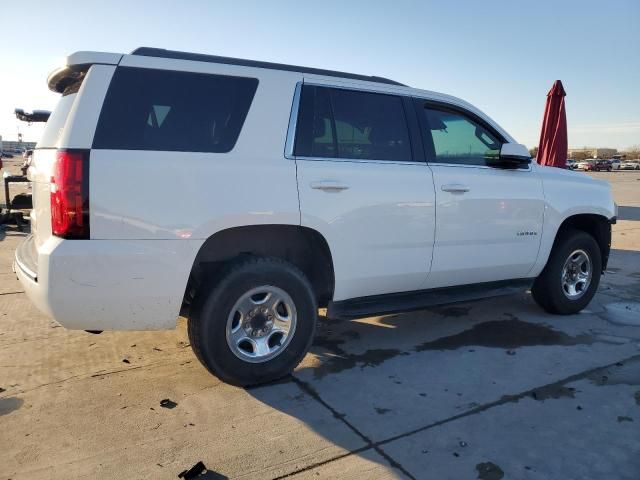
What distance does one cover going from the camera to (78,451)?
8.46ft

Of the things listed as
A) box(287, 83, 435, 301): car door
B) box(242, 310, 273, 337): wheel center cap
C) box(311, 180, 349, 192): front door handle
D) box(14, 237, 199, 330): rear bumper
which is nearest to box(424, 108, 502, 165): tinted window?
box(287, 83, 435, 301): car door

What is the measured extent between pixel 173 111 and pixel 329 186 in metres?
1.09

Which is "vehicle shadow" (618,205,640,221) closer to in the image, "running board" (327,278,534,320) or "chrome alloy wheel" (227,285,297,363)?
"running board" (327,278,534,320)

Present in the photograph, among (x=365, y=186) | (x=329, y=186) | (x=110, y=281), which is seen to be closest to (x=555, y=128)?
(x=365, y=186)

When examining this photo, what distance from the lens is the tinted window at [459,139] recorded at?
4.03 meters

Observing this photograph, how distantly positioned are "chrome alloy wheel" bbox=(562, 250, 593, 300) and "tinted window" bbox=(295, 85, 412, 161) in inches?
91.4

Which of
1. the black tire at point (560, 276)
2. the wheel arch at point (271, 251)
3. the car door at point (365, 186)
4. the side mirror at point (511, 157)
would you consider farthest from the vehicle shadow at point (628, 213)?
the wheel arch at point (271, 251)

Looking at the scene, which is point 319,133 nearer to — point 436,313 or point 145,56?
point 145,56

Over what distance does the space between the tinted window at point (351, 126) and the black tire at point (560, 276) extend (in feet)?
6.68

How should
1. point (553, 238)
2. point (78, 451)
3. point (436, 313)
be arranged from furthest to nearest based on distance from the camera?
point (436, 313)
point (553, 238)
point (78, 451)

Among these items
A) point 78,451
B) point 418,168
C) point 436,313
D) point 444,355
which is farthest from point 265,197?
point 436,313

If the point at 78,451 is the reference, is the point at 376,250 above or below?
above

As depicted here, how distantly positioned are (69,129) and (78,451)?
5.66 ft

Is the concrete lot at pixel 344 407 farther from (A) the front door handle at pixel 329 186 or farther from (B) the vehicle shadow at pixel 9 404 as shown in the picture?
(A) the front door handle at pixel 329 186
